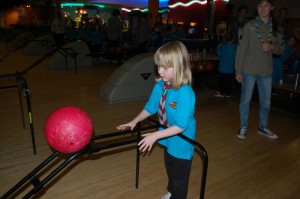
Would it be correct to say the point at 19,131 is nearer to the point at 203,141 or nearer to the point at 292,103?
the point at 203,141

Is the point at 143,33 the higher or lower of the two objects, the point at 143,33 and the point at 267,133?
the higher

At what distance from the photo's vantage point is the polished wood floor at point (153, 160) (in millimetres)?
2684

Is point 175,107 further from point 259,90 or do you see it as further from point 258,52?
point 259,90

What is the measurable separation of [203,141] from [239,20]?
3714 mm

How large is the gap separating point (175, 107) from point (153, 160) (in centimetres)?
162

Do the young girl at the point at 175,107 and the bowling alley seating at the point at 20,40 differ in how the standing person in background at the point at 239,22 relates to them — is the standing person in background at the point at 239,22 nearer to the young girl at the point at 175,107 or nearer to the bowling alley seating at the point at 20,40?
the young girl at the point at 175,107

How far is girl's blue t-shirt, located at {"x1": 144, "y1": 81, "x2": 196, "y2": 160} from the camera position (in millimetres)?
1736

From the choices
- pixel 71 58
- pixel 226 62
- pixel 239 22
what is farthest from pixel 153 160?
pixel 71 58

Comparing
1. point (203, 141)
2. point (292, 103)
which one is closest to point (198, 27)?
point (292, 103)

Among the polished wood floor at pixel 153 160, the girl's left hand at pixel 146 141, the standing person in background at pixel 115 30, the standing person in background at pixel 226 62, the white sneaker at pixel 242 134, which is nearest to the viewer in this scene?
the girl's left hand at pixel 146 141

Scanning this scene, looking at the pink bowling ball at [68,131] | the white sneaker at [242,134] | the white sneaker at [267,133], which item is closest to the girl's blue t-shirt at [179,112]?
the pink bowling ball at [68,131]

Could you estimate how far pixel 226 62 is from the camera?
5.94m

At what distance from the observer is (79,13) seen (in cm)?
2417

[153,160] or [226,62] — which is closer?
[153,160]
